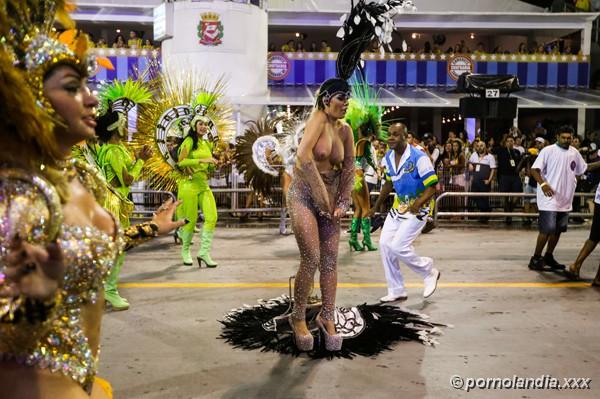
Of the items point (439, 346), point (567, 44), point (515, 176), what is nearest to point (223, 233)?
point (515, 176)

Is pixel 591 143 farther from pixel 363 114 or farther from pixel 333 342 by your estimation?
pixel 333 342

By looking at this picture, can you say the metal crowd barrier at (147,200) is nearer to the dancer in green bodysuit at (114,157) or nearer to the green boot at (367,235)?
the green boot at (367,235)

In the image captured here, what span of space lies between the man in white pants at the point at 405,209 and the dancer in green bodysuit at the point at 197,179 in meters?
2.73

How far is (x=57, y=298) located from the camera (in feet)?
6.62

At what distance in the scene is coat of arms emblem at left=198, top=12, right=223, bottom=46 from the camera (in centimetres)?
1802

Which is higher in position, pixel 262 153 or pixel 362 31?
pixel 362 31

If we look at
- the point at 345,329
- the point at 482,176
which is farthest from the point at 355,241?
the point at 482,176

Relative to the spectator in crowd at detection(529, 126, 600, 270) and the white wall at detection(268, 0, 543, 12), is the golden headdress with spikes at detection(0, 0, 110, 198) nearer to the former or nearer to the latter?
the spectator in crowd at detection(529, 126, 600, 270)

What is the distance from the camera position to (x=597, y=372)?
4871mm

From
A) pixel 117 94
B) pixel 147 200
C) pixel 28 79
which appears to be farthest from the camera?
pixel 147 200

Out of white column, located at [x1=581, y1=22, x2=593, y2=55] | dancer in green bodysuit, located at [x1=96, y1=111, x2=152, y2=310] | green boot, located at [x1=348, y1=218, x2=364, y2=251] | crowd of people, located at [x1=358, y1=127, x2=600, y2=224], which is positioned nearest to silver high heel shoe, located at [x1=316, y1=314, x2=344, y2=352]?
dancer in green bodysuit, located at [x1=96, y1=111, x2=152, y2=310]

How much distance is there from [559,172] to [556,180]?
10 cm

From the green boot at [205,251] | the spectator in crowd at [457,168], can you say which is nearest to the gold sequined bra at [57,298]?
the green boot at [205,251]

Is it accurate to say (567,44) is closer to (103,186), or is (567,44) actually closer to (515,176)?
(515,176)
